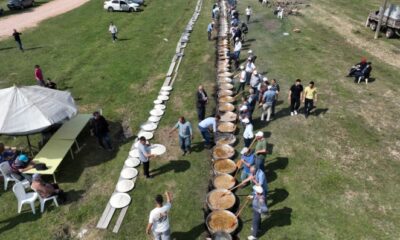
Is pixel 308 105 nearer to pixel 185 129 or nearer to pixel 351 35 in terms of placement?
pixel 185 129

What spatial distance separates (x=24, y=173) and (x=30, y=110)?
2.41 metres

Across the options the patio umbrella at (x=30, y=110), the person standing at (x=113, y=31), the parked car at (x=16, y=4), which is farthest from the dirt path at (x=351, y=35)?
the parked car at (x=16, y=4)

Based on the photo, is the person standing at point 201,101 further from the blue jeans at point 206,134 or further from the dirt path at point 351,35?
the dirt path at point 351,35

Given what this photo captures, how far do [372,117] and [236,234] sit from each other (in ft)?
34.0

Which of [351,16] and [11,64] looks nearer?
[11,64]

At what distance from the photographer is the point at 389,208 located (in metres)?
11.3

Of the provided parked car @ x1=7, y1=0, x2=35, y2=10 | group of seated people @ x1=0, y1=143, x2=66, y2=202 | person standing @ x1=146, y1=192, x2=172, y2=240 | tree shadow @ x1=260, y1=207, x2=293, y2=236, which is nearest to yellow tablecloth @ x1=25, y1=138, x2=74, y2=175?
group of seated people @ x1=0, y1=143, x2=66, y2=202

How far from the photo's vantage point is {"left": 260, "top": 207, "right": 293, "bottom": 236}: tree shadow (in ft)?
34.8

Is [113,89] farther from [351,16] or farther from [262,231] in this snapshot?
[351,16]

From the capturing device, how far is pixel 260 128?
51.8 ft

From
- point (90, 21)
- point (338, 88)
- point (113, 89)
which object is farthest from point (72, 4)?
point (338, 88)

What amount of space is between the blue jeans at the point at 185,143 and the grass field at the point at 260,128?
48cm

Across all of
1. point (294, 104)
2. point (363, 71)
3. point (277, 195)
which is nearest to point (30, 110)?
point (277, 195)

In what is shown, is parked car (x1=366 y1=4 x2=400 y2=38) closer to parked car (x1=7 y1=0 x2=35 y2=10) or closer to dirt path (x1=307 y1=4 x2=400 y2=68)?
dirt path (x1=307 y1=4 x2=400 y2=68)
